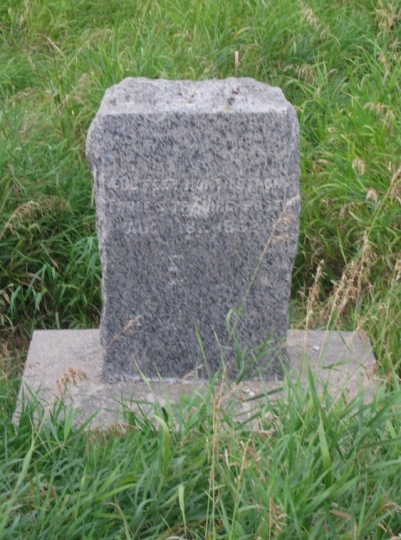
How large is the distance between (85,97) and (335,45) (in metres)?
1.49

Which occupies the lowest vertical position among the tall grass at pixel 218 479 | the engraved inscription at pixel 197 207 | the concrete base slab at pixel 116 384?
the concrete base slab at pixel 116 384

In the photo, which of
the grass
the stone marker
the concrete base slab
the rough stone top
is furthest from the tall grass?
the rough stone top

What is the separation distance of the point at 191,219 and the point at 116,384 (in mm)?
628

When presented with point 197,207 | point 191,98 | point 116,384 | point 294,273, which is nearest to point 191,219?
point 197,207

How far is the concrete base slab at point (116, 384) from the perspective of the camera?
2.66 m

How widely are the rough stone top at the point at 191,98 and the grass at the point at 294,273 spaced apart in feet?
1.66

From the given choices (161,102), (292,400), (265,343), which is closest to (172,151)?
(161,102)

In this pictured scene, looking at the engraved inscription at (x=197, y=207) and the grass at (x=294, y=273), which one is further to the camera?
the engraved inscription at (x=197, y=207)

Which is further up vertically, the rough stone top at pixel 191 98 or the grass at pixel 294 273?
the rough stone top at pixel 191 98

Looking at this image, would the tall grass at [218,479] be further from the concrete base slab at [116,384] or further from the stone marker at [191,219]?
the stone marker at [191,219]

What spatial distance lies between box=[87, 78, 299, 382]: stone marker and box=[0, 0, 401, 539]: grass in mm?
280

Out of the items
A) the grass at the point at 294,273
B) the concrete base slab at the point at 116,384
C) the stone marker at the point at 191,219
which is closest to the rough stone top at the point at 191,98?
the stone marker at the point at 191,219

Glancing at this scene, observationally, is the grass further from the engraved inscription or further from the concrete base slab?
the engraved inscription

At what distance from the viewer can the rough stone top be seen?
265cm
